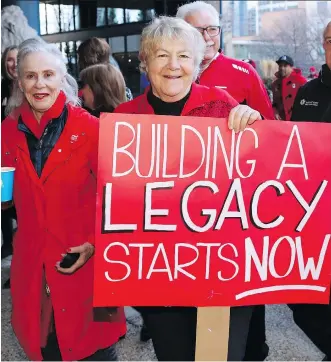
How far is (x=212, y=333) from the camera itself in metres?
1.73

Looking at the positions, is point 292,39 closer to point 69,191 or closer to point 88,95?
point 88,95

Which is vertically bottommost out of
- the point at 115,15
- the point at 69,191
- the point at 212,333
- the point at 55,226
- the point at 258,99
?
the point at 212,333

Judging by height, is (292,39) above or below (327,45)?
above

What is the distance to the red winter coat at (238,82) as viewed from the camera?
104 inches

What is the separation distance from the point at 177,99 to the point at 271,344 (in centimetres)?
166

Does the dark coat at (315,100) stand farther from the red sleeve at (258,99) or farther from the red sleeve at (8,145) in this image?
the red sleeve at (8,145)

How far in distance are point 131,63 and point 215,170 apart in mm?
8591

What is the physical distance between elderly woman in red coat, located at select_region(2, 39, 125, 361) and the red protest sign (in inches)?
10.9

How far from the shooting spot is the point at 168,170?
5.36ft

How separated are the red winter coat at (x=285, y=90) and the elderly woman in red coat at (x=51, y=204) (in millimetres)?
4884

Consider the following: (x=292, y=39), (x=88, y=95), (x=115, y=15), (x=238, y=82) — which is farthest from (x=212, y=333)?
(x=115, y=15)

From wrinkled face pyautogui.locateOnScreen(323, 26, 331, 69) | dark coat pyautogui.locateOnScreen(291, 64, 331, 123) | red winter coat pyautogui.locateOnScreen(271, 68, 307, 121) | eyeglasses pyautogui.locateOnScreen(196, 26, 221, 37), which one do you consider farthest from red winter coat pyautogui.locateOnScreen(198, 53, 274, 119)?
red winter coat pyautogui.locateOnScreen(271, 68, 307, 121)

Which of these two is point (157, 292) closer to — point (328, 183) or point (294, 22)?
point (328, 183)

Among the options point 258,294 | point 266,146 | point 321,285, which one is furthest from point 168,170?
point 321,285
